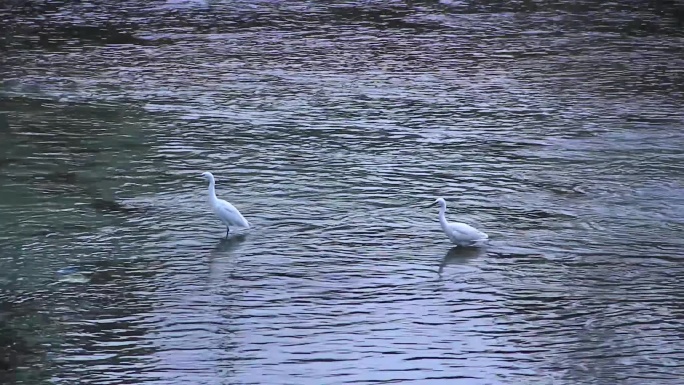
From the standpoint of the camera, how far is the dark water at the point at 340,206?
11742 millimetres

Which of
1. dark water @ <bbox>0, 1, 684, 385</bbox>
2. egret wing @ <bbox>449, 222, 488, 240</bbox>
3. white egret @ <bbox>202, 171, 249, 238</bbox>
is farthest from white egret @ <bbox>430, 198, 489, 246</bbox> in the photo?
white egret @ <bbox>202, 171, 249, 238</bbox>

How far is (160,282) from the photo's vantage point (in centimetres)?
1328

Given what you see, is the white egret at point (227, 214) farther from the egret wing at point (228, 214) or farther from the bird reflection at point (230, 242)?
the bird reflection at point (230, 242)

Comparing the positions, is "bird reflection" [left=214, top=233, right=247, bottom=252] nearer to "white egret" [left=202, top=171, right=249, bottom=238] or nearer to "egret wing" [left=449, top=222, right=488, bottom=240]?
"white egret" [left=202, top=171, right=249, bottom=238]

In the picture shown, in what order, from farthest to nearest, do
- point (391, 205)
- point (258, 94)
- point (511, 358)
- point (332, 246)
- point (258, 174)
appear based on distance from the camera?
point (258, 94), point (258, 174), point (391, 205), point (332, 246), point (511, 358)

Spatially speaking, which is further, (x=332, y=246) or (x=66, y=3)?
(x=66, y=3)

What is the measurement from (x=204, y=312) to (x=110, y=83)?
1097 centimetres

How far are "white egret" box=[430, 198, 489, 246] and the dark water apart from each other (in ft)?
0.53

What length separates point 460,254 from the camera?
46.8 feet

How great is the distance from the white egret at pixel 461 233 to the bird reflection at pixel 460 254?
7 centimetres

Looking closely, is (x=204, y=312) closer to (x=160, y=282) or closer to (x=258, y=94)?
(x=160, y=282)

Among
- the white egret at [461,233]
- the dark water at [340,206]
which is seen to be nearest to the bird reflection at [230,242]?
the dark water at [340,206]

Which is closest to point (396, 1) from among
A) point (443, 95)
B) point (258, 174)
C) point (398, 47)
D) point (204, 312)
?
point (398, 47)

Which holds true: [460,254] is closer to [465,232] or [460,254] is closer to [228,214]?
[465,232]
